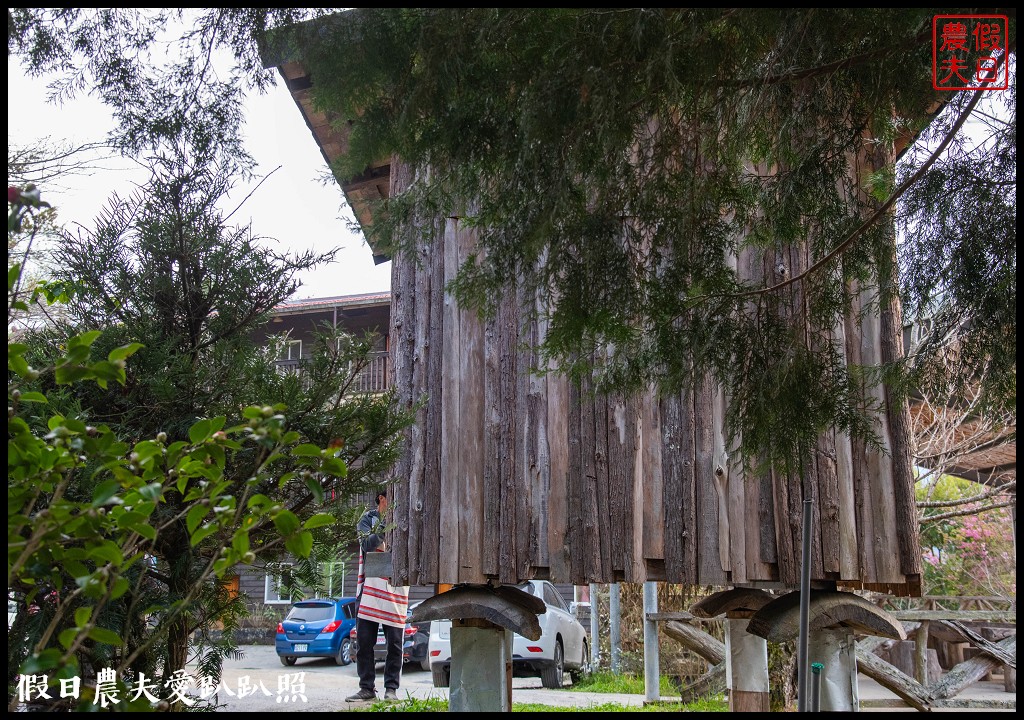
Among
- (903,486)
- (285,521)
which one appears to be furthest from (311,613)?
(285,521)

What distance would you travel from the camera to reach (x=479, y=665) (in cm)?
516

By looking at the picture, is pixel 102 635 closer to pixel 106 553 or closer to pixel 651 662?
pixel 106 553

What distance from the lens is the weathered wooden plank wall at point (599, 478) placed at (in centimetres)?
456

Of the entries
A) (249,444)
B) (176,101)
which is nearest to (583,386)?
(249,444)

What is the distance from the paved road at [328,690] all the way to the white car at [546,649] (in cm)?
23

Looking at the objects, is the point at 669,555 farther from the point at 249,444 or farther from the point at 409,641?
the point at 409,641

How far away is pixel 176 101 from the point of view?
336 cm

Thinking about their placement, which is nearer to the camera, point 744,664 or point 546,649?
point 744,664

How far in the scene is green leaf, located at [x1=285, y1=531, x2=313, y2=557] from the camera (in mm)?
1992

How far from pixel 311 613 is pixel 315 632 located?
36 cm

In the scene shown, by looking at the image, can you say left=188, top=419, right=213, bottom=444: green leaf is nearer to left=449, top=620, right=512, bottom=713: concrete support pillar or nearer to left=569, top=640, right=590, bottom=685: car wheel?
left=449, top=620, right=512, bottom=713: concrete support pillar

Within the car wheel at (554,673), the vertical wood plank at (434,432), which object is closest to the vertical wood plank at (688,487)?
the vertical wood plank at (434,432)

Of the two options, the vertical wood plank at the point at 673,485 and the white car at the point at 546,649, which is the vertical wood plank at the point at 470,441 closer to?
the vertical wood plank at the point at 673,485

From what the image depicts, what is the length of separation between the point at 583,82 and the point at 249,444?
2461 millimetres
